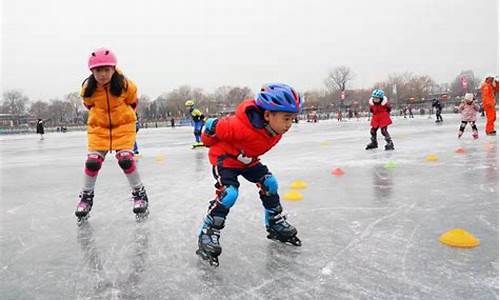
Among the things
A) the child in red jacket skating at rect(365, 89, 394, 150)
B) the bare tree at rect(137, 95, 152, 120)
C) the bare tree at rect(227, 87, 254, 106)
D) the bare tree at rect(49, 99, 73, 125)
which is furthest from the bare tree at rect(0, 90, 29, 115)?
the child in red jacket skating at rect(365, 89, 394, 150)

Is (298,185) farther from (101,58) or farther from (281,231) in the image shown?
(101,58)

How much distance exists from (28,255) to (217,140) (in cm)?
170

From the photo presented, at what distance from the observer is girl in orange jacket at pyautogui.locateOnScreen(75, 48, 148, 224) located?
14.0 feet

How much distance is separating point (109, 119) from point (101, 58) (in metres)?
0.65

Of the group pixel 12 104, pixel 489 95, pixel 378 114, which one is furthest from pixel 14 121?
pixel 489 95

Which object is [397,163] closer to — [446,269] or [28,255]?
[446,269]

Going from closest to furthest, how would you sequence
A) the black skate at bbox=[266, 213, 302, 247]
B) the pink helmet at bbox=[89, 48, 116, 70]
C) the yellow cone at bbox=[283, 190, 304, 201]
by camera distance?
the black skate at bbox=[266, 213, 302, 247]
the pink helmet at bbox=[89, 48, 116, 70]
the yellow cone at bbox=[283, 190, 304, 201]

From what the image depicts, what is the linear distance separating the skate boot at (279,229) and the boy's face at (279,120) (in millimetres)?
749

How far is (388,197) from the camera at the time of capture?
4836 mm

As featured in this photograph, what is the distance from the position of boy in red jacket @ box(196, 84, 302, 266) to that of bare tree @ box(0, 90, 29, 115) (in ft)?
381

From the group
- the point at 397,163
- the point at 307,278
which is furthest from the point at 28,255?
the point at 397,163

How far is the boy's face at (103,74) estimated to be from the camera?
4.09m

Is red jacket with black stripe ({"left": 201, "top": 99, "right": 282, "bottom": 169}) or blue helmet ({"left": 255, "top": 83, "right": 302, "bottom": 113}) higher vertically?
blue helmet ({"left": 255, "top": 83, "right": 302, "bottom": 113})

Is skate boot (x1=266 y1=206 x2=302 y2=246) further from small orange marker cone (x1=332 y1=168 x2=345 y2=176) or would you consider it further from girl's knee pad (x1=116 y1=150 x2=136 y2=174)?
small orange marker cone (x1=332 y1=168 x2=345 y2=176)
